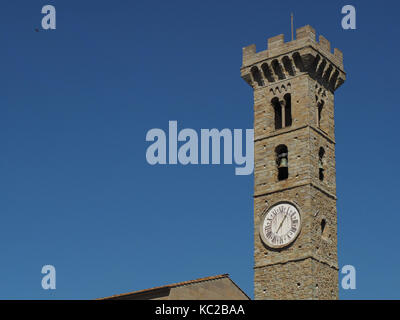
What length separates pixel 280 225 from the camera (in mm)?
43906

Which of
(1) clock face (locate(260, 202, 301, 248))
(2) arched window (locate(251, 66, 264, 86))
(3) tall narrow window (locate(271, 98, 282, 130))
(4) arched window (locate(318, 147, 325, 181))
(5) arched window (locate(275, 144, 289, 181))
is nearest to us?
(1) clock face (locate(260, 202, 301, 248))

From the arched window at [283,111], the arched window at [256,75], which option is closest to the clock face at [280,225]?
the arched window at [283,111]

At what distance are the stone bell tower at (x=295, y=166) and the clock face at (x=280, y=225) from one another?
48mm

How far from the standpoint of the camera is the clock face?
1708 inches

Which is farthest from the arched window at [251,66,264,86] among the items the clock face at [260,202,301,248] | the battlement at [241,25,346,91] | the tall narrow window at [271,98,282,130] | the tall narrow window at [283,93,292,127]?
the clock face at [260,202,301,248]

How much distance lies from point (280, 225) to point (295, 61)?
8.60 m

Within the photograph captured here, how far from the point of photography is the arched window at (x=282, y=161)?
45.1 m

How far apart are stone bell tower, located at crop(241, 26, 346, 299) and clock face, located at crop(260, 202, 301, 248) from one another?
0.16 feet

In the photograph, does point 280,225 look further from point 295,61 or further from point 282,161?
point 295,61

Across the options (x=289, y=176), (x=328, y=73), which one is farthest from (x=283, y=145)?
(x=328, y=73)

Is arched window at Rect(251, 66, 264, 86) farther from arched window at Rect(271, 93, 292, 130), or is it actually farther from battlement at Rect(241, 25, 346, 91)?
arched window at Rect(271, 93, 292, 130)

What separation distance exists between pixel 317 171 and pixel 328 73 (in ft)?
19.5

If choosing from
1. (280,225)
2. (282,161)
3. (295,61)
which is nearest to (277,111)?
(295,61)
